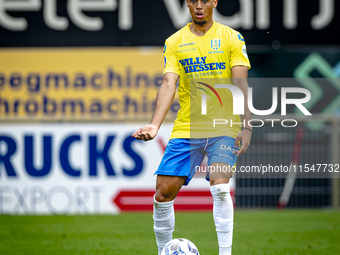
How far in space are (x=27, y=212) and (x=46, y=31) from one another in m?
3.15

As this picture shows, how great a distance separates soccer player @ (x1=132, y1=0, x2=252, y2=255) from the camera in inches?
160

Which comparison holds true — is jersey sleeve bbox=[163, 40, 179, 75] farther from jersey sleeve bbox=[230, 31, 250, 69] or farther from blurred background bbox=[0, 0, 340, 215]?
blurred background bbox=[0, 0, 340, 215]

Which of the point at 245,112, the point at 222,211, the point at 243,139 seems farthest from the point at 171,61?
the point at 222,211

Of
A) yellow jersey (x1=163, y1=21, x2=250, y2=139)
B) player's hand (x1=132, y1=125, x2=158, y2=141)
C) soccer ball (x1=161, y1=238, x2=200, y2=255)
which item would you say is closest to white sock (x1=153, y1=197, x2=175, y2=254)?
soccer ball (x1=161, y1=238, x2=200, y2=255)

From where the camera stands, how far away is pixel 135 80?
31.4 feet

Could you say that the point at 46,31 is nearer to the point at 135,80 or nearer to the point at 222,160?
the point at 135,80

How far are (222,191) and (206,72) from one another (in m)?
0.86

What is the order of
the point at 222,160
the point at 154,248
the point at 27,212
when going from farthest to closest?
1. the point at 27,212
2. the point at 154,248
3. the point at 222,160

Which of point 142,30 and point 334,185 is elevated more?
point 142,30

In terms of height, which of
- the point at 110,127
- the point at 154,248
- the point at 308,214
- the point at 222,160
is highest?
the point at 222,160

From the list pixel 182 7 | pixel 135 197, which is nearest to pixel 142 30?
pixel 182 7

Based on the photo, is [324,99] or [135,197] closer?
[135,197]

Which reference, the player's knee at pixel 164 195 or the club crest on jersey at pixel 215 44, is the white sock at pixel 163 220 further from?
the club crest on jersey at pixel 215 44

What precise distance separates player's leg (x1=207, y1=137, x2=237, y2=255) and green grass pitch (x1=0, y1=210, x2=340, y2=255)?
1275 millimetres
